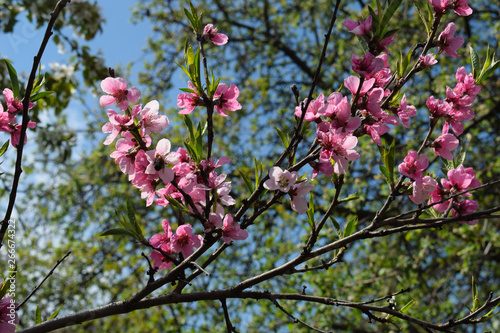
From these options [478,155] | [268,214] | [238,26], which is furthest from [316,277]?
[238,26]

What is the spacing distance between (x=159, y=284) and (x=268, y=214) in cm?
419

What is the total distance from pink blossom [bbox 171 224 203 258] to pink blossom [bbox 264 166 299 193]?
0.25 m

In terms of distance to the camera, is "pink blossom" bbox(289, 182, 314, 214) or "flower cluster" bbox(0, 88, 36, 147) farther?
"flower cluster" bbox(0, 88, 36, 147)

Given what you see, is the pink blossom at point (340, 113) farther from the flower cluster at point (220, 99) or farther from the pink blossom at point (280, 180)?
the flower cluster at point (220, 99)

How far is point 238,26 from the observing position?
655 centimetres

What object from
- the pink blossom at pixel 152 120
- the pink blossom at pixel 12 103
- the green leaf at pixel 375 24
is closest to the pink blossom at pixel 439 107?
the green leaf at pixel 375 24

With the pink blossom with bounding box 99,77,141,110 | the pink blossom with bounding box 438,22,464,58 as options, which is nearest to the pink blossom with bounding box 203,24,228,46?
the pink blossom with bounding box 99,77,141,110

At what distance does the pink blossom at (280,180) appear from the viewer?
3.62 feet

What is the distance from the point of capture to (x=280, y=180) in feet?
3.66

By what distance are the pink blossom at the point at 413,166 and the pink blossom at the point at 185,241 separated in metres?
0.57

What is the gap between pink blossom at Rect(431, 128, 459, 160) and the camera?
1.29m

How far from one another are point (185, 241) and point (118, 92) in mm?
440

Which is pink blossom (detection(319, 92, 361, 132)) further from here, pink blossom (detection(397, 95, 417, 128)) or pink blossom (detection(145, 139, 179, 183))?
pink blossom (detection(145, 139, 179, 183))

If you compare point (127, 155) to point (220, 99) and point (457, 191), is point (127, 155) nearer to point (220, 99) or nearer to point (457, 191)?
point (220, 99)
